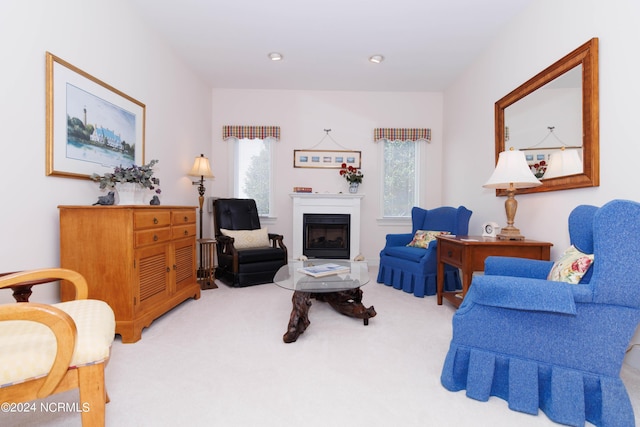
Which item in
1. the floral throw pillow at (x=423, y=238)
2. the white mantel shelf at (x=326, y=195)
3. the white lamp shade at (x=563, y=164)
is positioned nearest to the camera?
the white lamp shade at (x=563, y=164)

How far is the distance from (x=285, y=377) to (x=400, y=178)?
387 cm

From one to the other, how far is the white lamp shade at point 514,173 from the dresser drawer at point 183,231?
280 cm

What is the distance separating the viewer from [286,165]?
15.7 ft

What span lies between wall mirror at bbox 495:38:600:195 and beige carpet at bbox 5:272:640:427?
1.35m

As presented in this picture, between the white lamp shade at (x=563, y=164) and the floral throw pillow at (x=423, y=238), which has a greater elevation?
the white lamp shade at (x=563, y=164)

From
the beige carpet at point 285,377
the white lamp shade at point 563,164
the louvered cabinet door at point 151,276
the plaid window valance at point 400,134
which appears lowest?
the beige carpet at point 285,377

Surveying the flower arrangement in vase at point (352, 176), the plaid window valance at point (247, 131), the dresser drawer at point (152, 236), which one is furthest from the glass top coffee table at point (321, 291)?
the plaid window valance at point (247, 131)

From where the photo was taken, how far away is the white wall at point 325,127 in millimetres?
4715

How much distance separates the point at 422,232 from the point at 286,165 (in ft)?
7.75

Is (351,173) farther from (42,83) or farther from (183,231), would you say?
(42,83)

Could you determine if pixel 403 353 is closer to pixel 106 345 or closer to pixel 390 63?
pixel 106 345

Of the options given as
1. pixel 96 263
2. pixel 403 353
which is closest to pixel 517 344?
pixel 403 353

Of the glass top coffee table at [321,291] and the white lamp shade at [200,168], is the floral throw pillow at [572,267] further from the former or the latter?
the white lamp shade at [200,168]

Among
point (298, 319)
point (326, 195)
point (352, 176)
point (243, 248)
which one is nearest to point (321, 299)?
point (298, 319)
